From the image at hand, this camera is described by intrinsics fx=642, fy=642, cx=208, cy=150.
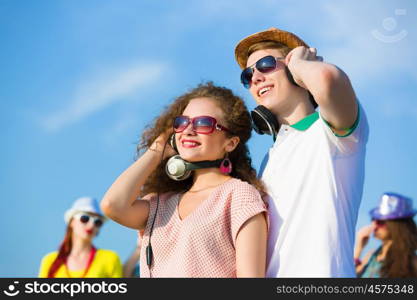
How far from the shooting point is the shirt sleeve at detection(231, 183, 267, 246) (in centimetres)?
355

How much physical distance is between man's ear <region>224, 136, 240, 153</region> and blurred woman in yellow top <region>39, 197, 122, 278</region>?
420 centimetres

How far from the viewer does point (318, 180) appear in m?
3.45

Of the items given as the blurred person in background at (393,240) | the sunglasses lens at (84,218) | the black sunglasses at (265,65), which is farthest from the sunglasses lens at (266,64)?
the sunglasses lens at (84,218)

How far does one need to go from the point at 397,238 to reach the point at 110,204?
14.6 ft

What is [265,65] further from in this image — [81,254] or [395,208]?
[81,254]

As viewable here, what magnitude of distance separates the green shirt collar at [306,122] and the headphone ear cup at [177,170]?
724 millimetres

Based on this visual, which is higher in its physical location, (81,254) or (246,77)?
(81,254)

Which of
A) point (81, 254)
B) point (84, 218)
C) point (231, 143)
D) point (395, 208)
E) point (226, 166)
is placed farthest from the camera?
point (84, 218)

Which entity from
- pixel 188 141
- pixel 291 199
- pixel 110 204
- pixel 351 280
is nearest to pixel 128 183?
pixel 110 204

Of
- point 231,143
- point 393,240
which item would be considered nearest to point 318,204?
point 231,143

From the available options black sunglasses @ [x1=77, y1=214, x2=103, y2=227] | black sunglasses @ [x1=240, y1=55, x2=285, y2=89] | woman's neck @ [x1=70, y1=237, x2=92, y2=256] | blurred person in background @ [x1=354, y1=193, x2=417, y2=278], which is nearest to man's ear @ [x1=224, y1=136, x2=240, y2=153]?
black sunglasses @ [x1=240, y1=55, x2=285, y2=89]

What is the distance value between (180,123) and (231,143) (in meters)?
0.37

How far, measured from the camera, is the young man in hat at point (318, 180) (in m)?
3.31

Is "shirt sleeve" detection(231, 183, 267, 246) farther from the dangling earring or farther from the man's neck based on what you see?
the man's neck
